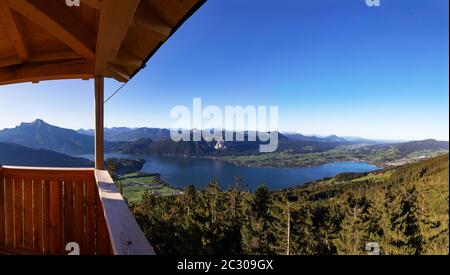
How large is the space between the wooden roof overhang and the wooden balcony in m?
1.11

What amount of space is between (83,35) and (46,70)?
3.28 feet

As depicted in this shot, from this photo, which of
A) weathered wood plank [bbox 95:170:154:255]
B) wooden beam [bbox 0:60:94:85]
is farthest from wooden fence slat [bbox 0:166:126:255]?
weathered wood plank [bbox 95:170:154:255]

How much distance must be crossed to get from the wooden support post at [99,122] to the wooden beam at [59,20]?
21.5 inches

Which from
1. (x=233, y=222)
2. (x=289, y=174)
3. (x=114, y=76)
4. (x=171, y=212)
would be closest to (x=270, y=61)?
(x=233, y=222)

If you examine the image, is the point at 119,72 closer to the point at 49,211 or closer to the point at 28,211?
the point at 49,211

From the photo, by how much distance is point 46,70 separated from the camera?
2.83 metres

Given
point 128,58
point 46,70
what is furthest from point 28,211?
point 128,58

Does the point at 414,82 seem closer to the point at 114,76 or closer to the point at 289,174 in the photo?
the point at 114,76

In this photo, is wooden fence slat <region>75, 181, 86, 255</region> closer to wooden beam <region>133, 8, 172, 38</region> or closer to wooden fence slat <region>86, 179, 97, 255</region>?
wooden fence slat <region>86, 179, 97, 255</region>

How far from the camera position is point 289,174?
181ft

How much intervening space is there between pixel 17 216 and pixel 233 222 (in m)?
20.6

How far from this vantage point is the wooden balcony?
104 inches

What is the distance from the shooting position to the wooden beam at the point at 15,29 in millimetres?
1931
